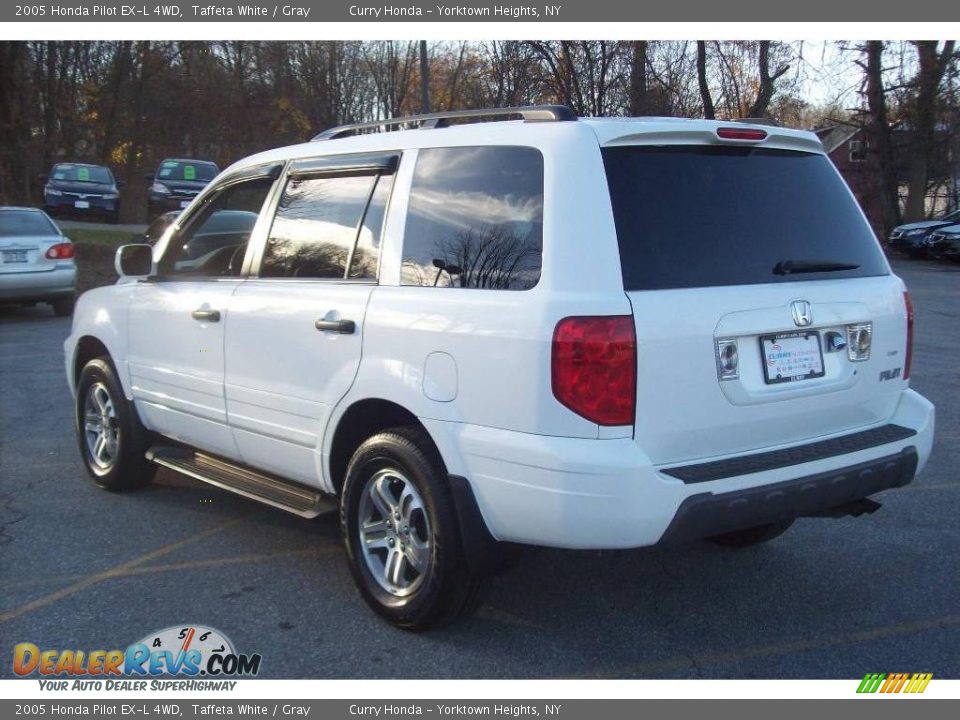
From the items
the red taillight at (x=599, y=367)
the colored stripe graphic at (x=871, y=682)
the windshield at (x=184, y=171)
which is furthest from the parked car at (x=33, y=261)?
the colored stripe graphic at (x=871, y=682)

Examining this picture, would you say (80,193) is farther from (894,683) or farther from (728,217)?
(894,683)

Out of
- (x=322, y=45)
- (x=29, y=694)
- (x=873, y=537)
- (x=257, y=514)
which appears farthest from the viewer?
(x=322, y=45)

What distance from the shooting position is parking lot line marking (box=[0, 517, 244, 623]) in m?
4.01

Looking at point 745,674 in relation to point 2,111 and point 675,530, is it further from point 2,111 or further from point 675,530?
point 2,111

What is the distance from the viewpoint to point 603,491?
3117 mm

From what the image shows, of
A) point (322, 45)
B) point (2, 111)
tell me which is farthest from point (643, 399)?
point (322, 45)

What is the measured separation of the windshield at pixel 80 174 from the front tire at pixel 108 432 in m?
21.7

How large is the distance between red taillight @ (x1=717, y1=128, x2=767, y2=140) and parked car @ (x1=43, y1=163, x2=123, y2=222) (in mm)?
24662

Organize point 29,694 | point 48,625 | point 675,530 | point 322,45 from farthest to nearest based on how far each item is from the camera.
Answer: point 322,45, point 48,625, point 29,694, point 675,530

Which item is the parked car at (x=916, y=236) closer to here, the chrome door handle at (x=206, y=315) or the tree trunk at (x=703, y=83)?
the tree trunk at (x=703, y=83)

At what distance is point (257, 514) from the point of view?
5.31 metres

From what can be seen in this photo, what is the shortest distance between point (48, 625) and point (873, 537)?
3.81m

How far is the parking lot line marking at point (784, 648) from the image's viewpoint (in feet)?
11.4

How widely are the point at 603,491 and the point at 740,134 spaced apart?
1537 millimetres
